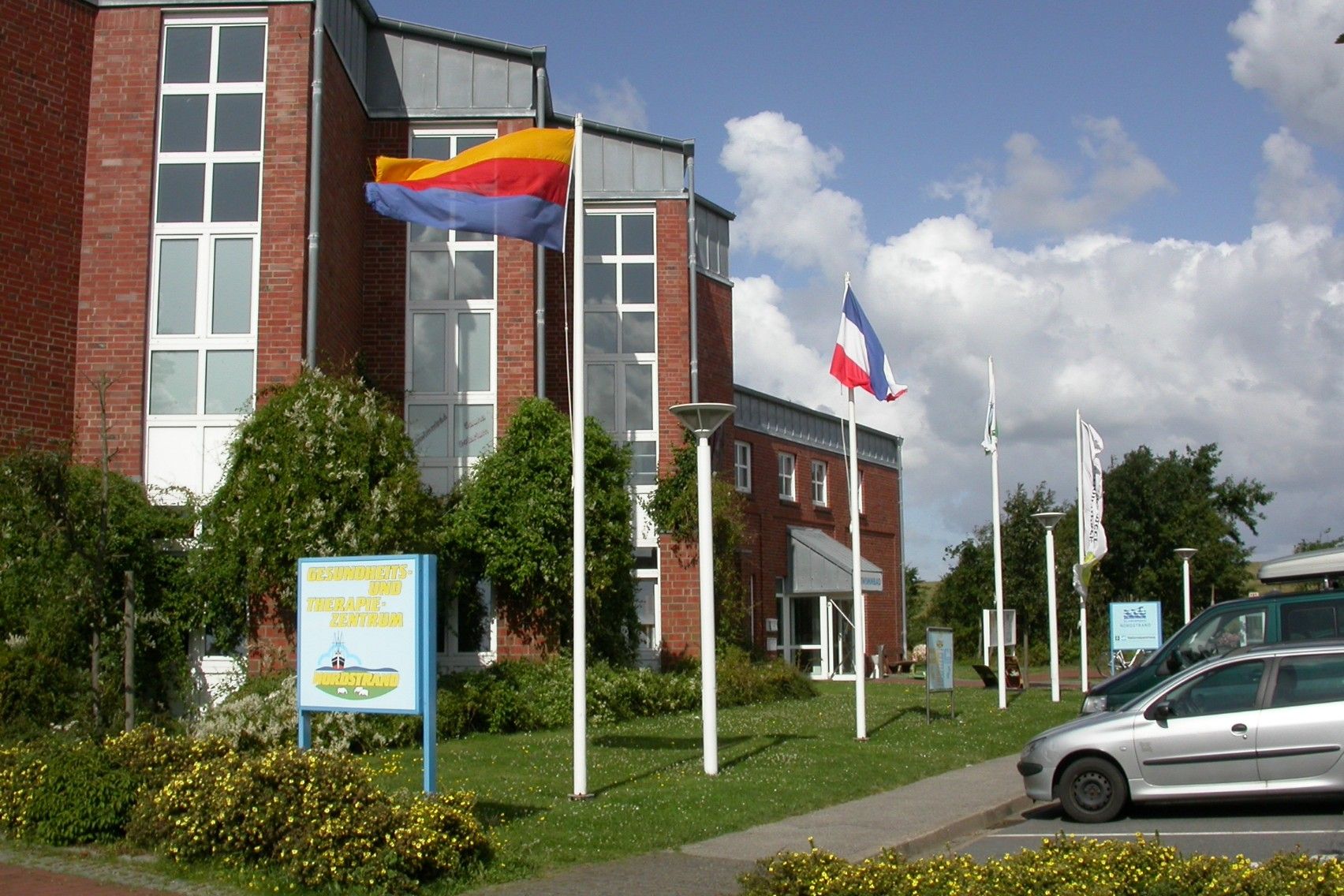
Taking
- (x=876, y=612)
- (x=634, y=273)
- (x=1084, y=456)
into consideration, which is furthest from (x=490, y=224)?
(x=876, y=612)

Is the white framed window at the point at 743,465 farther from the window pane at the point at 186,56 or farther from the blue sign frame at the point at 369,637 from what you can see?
the blue sign frame at the point at 369,637

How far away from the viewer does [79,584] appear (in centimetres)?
1656

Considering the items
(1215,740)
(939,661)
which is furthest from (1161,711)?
(939,661)

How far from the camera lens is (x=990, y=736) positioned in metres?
18.3

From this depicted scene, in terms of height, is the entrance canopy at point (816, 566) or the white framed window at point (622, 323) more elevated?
the white framed window at point (622, 323)

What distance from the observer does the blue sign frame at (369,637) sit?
10.4 metres

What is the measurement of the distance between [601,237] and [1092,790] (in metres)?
18.0

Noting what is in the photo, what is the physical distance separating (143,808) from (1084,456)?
67.6 ft

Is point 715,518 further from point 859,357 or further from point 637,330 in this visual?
point 859,357

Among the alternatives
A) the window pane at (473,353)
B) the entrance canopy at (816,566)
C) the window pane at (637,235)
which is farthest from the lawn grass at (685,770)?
the entrance canopy at (816,566)

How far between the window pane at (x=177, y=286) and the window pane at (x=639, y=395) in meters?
9.42

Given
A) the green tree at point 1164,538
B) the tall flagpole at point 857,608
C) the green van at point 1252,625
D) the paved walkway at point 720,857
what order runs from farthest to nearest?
the green tree at point 1164,538
the tall flagpole at point 857,608
the green van at point 1252,625
the paved walkway at point 720,857

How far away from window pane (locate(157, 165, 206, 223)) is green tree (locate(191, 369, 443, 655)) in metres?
3.84

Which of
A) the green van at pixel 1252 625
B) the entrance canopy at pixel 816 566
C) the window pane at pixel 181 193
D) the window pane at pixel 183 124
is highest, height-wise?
the window pane at pixel 183 124
